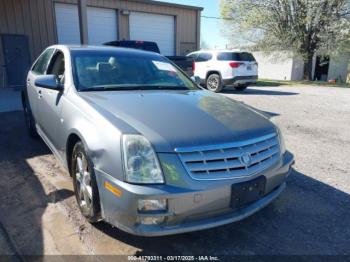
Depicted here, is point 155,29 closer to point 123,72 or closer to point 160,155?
point 123,72

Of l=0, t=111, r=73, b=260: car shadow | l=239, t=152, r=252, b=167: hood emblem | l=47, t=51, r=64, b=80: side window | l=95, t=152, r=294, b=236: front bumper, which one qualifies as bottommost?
l=0, t=111, r=73, b=260: car shadow

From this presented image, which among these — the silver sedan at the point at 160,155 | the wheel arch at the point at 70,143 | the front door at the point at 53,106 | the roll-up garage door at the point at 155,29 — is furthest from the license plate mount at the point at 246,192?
the roll-up garage door at the point at 155,29

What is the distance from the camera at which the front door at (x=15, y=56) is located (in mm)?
12586

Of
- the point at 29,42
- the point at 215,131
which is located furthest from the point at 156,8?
the point at 215,131

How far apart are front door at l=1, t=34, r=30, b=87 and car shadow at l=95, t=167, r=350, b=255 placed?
12.0 metres

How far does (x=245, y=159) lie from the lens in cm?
238

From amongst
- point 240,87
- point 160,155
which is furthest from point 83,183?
point 240,87

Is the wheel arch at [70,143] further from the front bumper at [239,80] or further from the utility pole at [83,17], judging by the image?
the front bumper at [239,80]

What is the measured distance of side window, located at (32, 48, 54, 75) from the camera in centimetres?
451

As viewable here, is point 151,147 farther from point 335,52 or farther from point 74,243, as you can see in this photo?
point 335,52

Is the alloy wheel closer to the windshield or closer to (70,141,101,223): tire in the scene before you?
(70,141,101,223): tire

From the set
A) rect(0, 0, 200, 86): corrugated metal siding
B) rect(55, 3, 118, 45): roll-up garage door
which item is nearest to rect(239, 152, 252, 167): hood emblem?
rect(0, 0, 200, 86): corrugated metal siding

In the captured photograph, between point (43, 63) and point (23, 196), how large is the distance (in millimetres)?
2199

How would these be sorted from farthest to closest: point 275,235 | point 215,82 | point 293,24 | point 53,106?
point 293,24, point 215,82, point 53,106, point 275,235
